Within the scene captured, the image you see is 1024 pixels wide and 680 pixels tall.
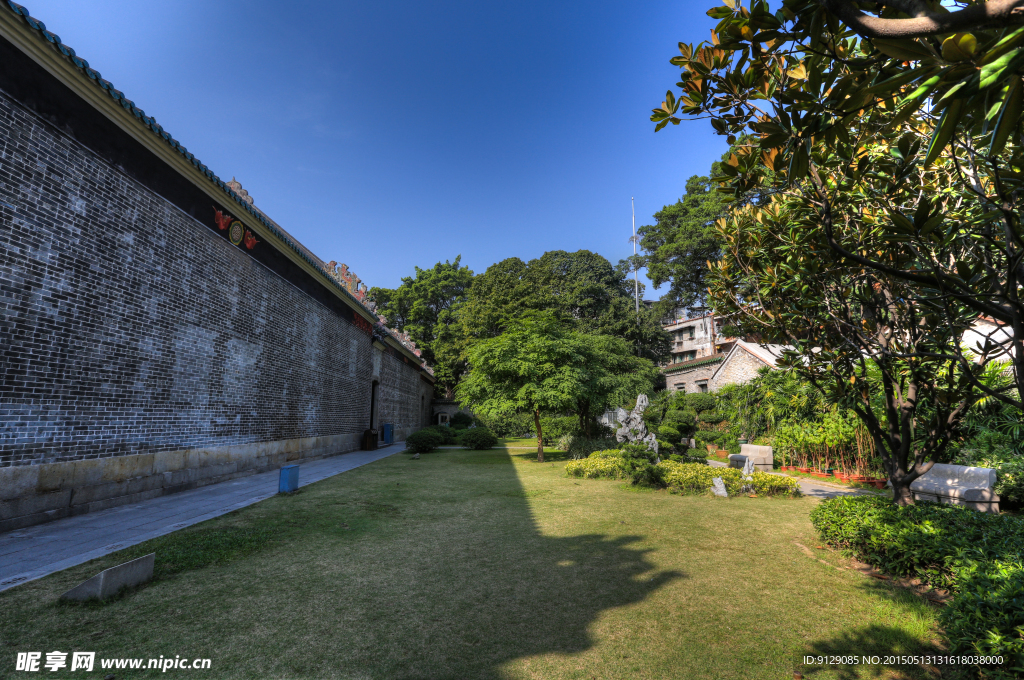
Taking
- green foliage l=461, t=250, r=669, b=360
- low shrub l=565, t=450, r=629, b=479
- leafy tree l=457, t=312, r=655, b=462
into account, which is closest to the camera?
low shrub l=565, t=450, r=629, b=479

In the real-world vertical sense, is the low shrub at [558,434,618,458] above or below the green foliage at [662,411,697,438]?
below

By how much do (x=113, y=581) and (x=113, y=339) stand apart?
496 centimetres

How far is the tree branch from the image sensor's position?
1434mm

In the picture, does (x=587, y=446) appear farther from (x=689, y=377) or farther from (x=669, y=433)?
(x=689, y=377)

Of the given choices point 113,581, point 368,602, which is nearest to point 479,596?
point 368,602

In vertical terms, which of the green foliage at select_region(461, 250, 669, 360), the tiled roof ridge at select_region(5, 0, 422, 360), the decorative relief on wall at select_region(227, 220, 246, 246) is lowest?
the decorative relief on wall at select_region(227, 220, 246, 246)

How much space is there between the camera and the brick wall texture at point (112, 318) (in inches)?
219

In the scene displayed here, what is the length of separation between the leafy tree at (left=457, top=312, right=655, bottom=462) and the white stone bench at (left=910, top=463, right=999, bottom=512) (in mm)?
8933

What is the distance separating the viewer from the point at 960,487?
20.2 feet

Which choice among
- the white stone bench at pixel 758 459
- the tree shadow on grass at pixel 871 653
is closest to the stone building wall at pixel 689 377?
the white stone bench at pixel 758 459

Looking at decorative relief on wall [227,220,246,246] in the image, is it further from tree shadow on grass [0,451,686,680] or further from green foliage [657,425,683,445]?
green foliage [657,425,683,445]

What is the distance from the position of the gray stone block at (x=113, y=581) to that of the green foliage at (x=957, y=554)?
20.5 feet

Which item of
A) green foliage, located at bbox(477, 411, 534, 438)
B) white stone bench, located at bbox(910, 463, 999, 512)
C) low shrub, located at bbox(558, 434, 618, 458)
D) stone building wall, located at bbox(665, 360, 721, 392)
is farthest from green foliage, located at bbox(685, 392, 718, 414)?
white stone bench, located at bbox(910, 463, 999, 512)

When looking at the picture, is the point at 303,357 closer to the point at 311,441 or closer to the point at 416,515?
the point at 311,441
